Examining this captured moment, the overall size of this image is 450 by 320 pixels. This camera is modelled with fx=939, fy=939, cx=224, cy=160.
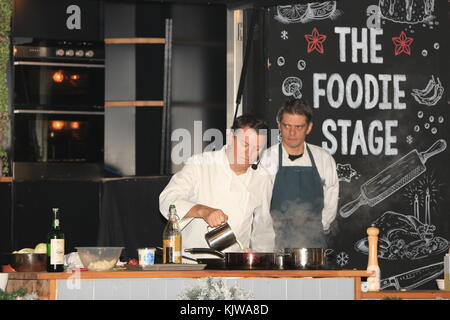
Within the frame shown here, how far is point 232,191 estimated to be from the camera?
480cm

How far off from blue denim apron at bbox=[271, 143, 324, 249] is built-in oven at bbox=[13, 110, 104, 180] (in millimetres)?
1427

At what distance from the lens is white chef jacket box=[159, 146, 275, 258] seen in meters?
4.76

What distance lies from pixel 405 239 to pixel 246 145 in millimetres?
1617

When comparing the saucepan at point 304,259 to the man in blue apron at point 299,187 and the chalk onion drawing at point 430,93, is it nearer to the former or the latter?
the man in blue apron at point 299,187

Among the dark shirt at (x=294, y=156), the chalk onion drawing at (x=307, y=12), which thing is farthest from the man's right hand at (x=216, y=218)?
the chalk onion drawing at (x=307, y=12)

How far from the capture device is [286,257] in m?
3.95

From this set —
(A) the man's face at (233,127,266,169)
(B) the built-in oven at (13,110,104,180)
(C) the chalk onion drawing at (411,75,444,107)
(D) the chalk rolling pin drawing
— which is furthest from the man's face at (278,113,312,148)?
(B) the built-in oven at (13,110,104,180)

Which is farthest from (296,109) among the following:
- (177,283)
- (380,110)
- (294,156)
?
(177,283)

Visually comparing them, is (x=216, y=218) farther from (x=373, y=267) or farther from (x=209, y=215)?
(x=373, y=267)

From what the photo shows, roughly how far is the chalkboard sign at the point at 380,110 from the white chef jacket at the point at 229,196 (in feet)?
2.64

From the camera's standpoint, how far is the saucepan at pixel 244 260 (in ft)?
12.7

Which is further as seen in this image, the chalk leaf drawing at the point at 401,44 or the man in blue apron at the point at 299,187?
the chalk leaf drawing at the point at 401,44
